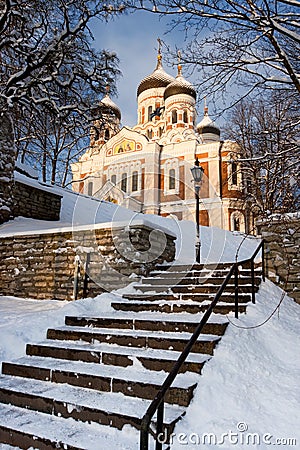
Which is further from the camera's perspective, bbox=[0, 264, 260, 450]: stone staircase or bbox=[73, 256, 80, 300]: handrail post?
bbox=[73, 256, 80, 300]: handrail post

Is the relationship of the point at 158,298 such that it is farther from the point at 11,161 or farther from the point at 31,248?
the point at 11,161

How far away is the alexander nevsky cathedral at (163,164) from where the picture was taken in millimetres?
25062

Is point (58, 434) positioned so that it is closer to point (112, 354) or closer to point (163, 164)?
point (112, 354)

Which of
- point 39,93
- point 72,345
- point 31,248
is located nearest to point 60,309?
point 72,345

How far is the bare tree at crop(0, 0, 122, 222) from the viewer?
8164 mm

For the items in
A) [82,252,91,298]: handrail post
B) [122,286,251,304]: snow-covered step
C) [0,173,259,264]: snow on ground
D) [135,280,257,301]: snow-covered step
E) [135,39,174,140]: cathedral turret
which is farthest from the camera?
[135,39,174,140]: cathedral turret

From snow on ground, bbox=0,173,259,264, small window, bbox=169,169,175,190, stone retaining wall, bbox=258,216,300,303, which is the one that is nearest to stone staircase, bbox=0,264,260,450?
stone retaining wall, bbox=258,216,300,303

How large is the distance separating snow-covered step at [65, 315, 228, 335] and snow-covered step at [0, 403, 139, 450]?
153 centimetres

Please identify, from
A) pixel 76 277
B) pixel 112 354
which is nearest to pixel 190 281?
pixel 76 277

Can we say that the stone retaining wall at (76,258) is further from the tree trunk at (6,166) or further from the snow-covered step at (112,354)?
the snow-covered step at (112,354)

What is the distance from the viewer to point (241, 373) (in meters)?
3.53

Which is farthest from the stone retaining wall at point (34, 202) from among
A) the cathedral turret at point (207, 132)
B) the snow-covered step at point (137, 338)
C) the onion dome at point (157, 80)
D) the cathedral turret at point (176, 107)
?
the onion dome at point (157, 80)

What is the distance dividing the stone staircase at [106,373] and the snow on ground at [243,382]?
0.14 m

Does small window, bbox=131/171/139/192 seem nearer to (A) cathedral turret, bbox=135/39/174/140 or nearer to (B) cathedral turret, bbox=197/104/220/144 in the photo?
(B) cathedral turret, bbox=197/104/220/144
